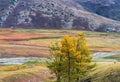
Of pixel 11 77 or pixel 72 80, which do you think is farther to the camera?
pixel 11 77

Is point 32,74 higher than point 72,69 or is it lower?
lower

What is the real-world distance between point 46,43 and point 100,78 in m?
142

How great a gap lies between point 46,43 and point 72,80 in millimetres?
131269

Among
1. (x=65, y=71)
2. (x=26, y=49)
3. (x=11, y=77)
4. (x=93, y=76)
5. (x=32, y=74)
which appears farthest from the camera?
(x=26, y=49)

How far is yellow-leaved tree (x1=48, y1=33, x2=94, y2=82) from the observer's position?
6041 centimetres

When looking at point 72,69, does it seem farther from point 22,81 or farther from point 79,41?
point 22,81

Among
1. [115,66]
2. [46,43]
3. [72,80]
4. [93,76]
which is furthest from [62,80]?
[46,43]

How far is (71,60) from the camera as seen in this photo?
61.5 metres

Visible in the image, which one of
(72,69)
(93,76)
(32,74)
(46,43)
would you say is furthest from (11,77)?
(46,43)

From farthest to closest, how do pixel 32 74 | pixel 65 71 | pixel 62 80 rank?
1. pixel 32 74
2. pixel 62 80
3. pixel 65 71

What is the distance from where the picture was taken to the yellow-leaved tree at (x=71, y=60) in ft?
198

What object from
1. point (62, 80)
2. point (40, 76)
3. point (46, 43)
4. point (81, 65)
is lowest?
point (46, 43)

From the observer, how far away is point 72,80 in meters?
62.4

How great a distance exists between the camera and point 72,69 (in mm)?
62938
